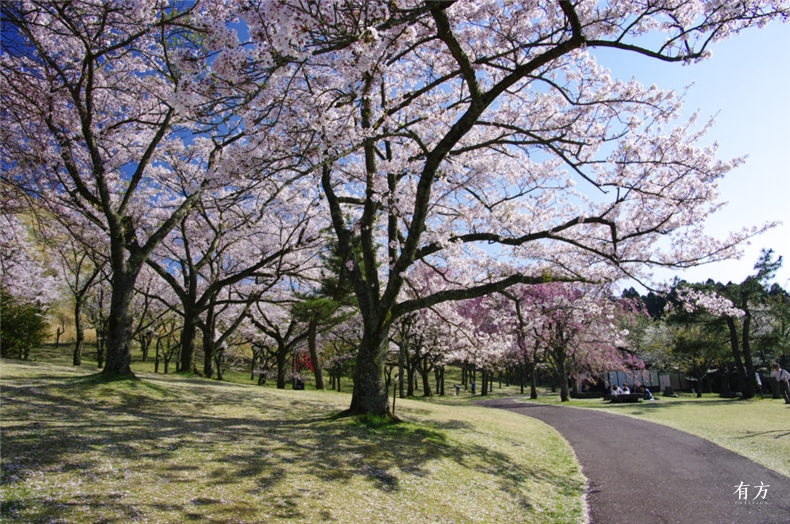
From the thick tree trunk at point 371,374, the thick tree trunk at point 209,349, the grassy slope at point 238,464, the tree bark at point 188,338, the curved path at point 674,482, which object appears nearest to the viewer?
the grassy slope at point 238,464

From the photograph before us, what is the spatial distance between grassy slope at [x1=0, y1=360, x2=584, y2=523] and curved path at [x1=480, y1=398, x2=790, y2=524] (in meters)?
0.57

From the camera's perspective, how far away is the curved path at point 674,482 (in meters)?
6.26

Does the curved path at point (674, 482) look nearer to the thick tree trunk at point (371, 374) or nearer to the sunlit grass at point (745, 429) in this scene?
the sunlit grass at point (745, 429)

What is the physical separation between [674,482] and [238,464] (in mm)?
7645

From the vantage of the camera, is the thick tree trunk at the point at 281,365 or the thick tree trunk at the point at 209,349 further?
the thick tree trunk at the point at 281,365

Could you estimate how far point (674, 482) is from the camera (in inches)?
310

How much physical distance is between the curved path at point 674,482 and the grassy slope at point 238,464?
1.85 ft

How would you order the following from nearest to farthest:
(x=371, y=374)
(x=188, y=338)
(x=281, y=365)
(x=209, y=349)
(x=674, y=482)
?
(x=674, y=482), (x=371, y=374), (x=188, y=338), (x=209, y=349), (x=281, y=365)

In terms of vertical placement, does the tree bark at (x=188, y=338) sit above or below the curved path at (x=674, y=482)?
above

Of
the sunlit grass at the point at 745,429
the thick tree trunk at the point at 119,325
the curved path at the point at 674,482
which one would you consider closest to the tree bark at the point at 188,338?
the thick tree trunk at the point at 119,325

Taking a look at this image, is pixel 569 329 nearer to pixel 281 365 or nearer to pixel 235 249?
pixel 281 365

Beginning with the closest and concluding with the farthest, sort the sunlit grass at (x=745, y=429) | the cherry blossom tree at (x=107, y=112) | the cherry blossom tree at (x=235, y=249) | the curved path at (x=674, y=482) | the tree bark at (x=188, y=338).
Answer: the curved path at (x=674, y=482)
the cherry blossom tree at (x=107, y=112)
the sunlit grass at (x=745, y=429)
the cherry blossom tree at (x=235, y=249)
the tree bark at (x=188, y=338)

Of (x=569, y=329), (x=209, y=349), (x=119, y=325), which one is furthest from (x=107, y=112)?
(x=569, y=329)

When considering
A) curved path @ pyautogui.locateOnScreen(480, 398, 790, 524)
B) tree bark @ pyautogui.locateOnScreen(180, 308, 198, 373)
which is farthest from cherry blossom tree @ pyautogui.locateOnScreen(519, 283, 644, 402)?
tree bark @ pyautogui.locateOnScreen(180, 308, 198, 373)
